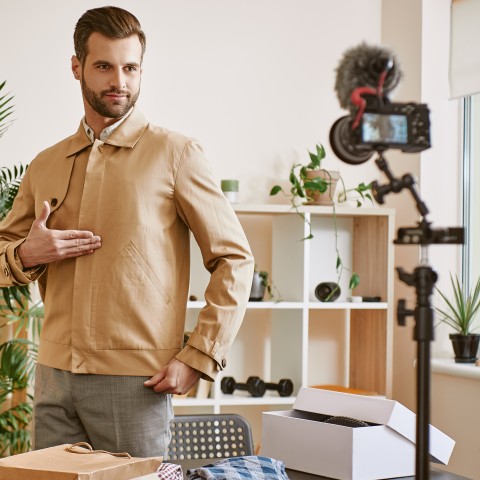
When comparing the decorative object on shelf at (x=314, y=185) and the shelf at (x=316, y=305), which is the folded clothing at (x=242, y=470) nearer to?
the shelf at (x=316, y=305)

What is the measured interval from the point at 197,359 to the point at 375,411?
0.40 m

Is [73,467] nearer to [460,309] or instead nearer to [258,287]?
[258,287]

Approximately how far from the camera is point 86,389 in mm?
1744

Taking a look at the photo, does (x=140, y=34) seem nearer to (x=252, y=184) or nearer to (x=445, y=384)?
(x=252, y=184)

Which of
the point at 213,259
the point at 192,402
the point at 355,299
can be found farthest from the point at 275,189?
the point at 213,259

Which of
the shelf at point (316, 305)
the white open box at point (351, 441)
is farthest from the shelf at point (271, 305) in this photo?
the white open box at point (351, 441)

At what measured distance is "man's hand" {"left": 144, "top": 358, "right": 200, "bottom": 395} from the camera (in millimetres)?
1740

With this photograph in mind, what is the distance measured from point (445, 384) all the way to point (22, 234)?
2.29 meters

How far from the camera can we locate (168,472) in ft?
4.42

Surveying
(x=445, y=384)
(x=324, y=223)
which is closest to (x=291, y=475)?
(x=445, y=384)

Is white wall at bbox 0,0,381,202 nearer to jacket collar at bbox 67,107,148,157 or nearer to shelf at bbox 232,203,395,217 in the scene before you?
shelf at bbox 232,203,395,217

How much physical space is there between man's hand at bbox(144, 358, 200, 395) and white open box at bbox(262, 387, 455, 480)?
0.81 feet

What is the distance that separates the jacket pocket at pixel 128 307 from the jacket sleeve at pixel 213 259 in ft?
0.29

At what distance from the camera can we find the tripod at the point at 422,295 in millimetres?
900
